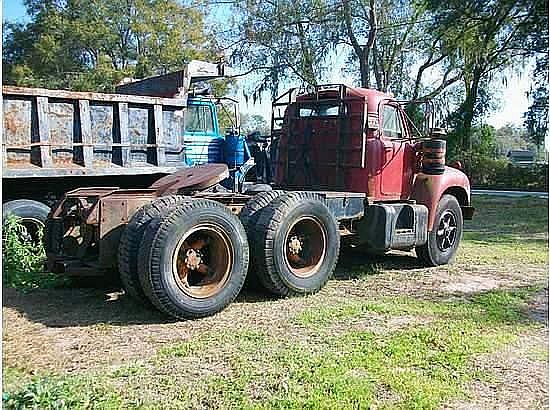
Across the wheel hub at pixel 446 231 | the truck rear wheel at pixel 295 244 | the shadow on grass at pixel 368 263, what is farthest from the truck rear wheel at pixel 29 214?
the wheel hub at pixel 446 231

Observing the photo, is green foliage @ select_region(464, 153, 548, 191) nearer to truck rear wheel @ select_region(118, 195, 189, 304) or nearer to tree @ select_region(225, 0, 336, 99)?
tree @ select_region(225, 0, 336, 99)

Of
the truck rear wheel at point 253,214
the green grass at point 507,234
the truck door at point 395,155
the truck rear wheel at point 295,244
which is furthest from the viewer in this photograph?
the green grass at point 507,234

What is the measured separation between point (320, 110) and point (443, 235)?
248 cm

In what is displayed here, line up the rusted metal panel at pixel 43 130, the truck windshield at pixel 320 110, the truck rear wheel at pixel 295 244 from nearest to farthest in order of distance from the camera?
the truck rear wheel at pixel 295 244 → the truck windshield at pixel 320 110 → the rusted metal panel at pixel 43 130

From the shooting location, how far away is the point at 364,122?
302 inches

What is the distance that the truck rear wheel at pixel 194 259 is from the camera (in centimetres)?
541

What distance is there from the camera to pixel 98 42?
1142 inches

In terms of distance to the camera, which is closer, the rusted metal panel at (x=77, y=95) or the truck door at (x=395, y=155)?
the truck door at (x=395, y=155)

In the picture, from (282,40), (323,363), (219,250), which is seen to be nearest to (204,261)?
(219,250)

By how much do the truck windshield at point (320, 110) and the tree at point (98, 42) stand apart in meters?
21.1

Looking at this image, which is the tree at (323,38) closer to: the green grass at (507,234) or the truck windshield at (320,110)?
the green grass at (507,234)

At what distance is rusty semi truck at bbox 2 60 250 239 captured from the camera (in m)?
8.19

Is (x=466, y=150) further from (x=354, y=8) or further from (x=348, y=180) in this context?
(x=348, y=180)

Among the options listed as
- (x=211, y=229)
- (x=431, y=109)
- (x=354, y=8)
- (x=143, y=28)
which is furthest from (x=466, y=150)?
(x=211, y=229)
